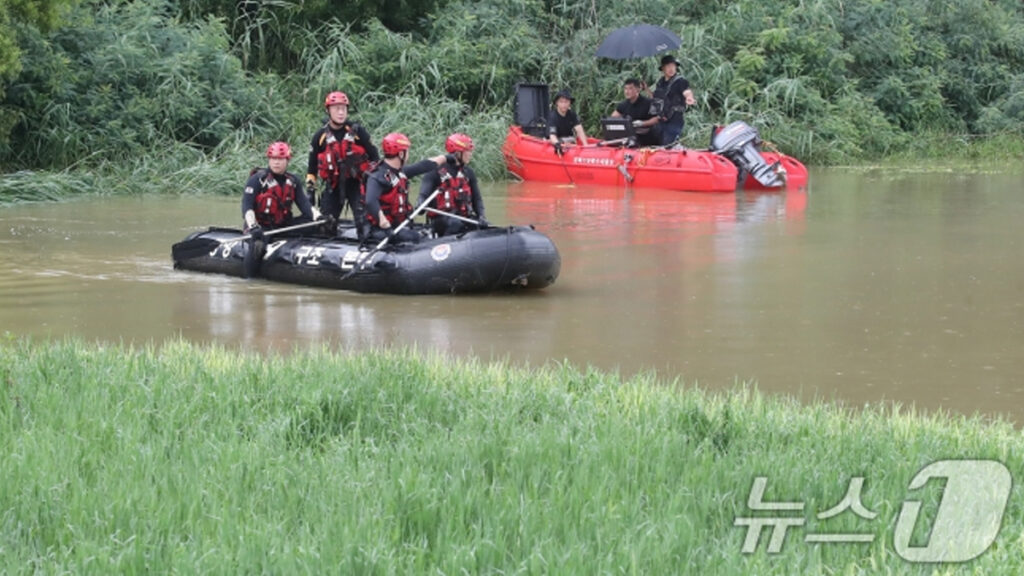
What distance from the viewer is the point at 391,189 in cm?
1257

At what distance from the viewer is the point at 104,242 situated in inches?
614

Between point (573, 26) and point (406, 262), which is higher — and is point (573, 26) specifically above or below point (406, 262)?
above

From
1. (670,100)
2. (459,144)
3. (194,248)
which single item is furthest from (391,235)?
(670,100)

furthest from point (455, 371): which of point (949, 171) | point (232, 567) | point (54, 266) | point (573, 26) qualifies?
point (573, 26)

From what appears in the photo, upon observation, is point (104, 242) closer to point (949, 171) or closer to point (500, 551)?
point (500, 551)

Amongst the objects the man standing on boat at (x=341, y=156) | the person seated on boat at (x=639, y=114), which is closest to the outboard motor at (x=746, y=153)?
the person seated on boat at (x=639, y=114)

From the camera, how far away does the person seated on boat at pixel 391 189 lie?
1247 centimetres

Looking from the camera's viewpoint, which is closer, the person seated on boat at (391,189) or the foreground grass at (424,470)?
the foreground grass at (424,470)

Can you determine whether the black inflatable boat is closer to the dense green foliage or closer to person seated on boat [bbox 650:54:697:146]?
the dense green foliage

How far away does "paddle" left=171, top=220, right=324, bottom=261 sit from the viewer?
1317cm

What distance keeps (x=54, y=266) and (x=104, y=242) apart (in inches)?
70.3

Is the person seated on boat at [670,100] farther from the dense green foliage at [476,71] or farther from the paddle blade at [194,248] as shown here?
the paddle blade at [194,248]

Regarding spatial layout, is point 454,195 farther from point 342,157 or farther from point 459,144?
point 342,157

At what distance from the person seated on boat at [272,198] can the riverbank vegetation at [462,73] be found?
6.74 metres
